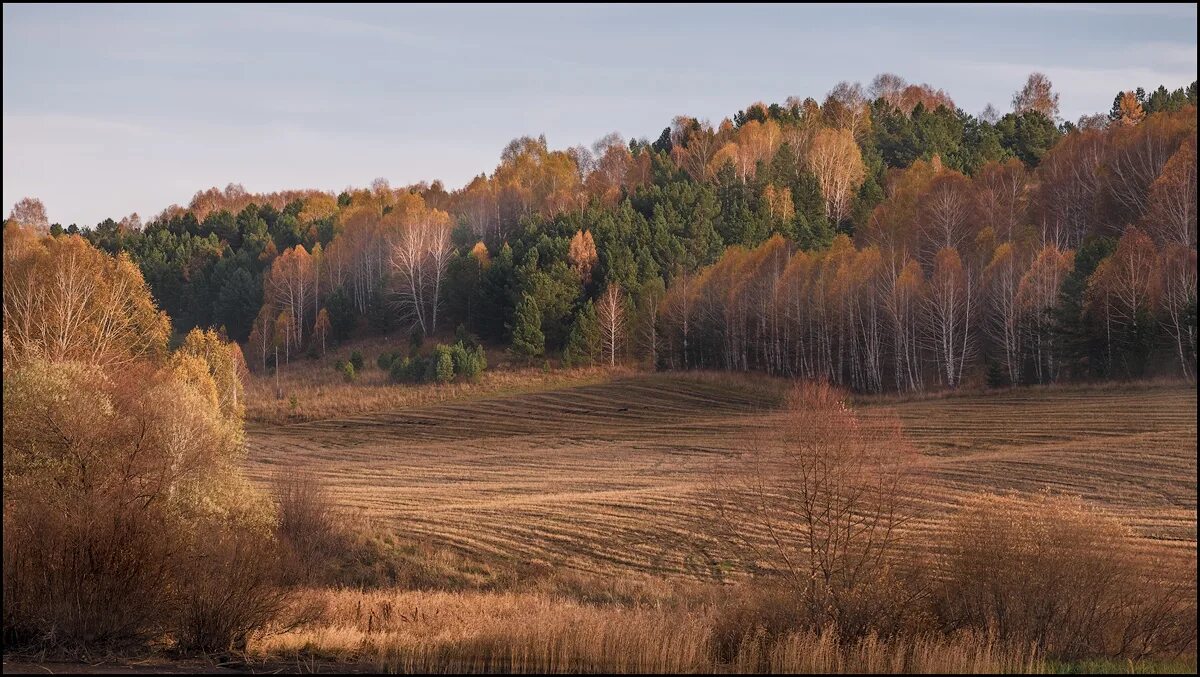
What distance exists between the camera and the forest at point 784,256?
64750 millimetres

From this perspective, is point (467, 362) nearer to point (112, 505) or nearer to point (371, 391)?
point (371, 391)

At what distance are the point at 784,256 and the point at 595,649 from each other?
2984 inches

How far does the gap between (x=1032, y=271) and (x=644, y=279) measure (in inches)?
1432

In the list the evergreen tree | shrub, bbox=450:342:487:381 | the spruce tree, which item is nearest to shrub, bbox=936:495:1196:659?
shrub, bbox=450:342:487:381

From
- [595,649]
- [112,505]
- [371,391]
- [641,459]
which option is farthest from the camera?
[371,391]

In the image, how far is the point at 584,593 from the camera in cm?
2952

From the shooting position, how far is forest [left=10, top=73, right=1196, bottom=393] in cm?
6475

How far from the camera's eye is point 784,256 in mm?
88688

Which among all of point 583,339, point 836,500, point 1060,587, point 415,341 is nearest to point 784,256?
point 583,339

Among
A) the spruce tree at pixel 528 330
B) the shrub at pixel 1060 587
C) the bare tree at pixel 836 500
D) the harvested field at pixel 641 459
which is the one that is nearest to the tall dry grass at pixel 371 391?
the spruce tree at pixel 528 330

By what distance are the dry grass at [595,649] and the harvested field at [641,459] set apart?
1194 centimetres

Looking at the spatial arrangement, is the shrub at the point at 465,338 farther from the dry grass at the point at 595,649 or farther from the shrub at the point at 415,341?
the dry grass at the point at 595,649

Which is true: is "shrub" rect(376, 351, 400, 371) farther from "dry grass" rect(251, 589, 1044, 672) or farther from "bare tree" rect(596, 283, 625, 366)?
"dry grass" rect(251, 589, 1044, 672)

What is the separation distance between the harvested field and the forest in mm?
5775
